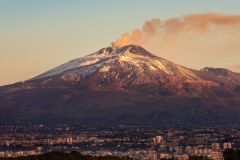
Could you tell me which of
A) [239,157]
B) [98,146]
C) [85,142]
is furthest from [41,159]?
[85,142]

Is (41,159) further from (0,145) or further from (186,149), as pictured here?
(0,145)

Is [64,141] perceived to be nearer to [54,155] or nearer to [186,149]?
[186,149]

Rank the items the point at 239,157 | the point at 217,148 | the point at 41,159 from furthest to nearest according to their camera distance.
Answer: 1. the point at 217,148
2. the point at 41,159
3. the point at 239,157

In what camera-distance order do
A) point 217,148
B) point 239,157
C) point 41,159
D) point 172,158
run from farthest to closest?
point 217,148
point 172,158
point 41,159
point 239,157

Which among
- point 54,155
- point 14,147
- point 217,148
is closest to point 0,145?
point 14,147

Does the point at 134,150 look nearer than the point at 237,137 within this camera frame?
Yes

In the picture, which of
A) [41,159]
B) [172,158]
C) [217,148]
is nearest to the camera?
[41,159]

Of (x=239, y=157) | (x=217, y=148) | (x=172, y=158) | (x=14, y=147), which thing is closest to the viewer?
(x=239, y=157)

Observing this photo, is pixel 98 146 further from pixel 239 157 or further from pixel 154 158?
pixel 239 157

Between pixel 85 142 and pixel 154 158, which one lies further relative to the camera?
pixel 85 142
